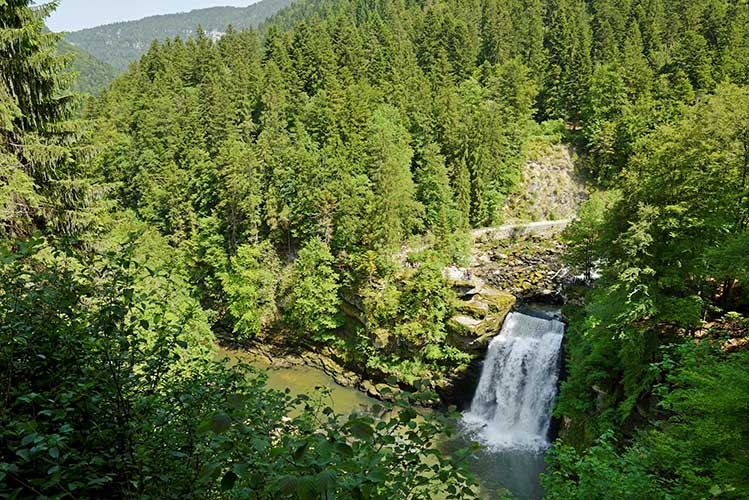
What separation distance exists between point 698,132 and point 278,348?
22319mm

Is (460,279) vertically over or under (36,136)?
under

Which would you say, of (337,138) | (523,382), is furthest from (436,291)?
(337,138)

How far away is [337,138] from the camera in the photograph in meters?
30.3

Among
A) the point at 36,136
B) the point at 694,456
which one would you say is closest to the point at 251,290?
the point at 36,136

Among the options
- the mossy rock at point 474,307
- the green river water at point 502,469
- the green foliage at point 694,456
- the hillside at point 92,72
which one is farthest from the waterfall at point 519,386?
the hillside at point 92,72

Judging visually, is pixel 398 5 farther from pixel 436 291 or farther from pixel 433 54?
pixel 436 291

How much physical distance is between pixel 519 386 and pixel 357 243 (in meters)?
11.2

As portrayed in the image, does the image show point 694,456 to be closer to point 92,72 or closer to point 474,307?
point 474,307

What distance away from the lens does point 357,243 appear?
24.8 metres

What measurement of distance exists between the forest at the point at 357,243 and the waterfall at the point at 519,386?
6.59ft

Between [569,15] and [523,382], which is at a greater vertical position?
[569,15]

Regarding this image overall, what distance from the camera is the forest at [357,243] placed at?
3002mm

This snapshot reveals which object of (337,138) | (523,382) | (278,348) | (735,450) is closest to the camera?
(735,450)

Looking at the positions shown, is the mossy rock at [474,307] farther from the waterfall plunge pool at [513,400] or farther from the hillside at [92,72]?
the hillside at [92,72]
